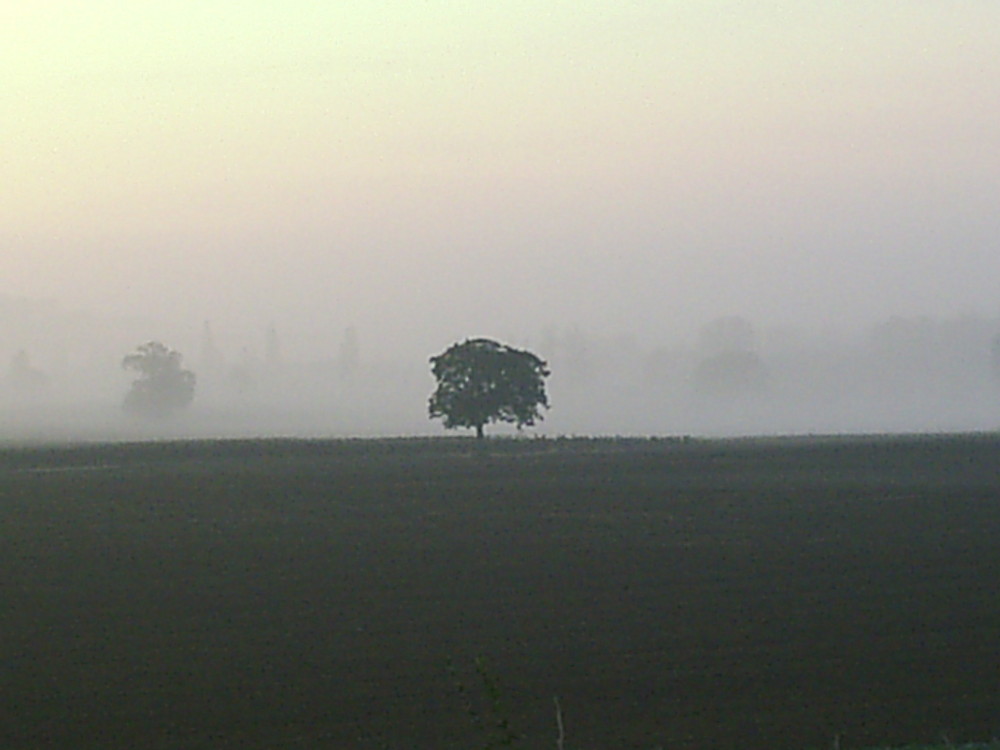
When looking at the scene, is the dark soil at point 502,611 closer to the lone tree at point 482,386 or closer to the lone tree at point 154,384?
the lone tree at point 482,386

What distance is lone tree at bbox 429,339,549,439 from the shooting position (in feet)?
239

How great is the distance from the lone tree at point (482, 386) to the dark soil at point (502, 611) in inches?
753

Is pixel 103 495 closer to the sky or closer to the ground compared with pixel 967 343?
closer to the ground

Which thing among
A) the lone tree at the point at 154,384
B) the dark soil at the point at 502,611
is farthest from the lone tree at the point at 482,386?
the lone tree at the point at 154,384

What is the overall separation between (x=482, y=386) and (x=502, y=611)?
44008mm

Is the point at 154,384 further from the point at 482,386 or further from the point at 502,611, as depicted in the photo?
the point at 502,611

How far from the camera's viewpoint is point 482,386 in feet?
240

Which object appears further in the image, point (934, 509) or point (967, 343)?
point (967, 343)

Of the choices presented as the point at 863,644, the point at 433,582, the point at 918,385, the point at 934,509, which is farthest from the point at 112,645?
the point at 918,385

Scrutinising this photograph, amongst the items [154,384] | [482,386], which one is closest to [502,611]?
[482,386]

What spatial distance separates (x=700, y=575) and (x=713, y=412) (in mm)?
127668

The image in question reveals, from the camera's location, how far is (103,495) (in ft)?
161

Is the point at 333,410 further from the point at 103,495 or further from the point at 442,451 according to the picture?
the point at 103,495

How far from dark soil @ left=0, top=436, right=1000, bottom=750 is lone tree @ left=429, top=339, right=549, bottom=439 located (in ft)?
62.8
